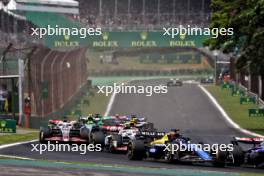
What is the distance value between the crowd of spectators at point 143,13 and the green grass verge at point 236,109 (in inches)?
361

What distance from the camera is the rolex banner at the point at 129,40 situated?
46.3m

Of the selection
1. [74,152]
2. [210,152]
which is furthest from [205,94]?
[210,152]

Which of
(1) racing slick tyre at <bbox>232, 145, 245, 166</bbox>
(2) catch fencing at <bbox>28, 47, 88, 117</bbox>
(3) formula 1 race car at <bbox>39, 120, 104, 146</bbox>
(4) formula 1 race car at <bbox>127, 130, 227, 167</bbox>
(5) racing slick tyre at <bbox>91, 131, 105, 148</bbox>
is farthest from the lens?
(2) catch fencing at <bbox>28, 47, 88, 117</bbox>

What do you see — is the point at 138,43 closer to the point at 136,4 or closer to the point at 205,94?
the point at 205,94

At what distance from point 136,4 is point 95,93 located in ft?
57.1

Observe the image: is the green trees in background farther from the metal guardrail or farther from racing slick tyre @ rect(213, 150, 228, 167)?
racing slick tyre @ rect(213, 150, 228, 167)

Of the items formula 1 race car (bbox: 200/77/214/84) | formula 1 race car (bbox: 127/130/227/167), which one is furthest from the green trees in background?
formula 1 race car (bbox: 127/130/227/167)

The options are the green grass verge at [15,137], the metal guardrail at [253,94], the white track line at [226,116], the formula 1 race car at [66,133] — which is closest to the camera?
the formula 1 race car at [66,133]

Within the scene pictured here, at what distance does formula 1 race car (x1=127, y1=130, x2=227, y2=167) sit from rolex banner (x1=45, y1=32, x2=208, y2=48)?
26055 millimetres

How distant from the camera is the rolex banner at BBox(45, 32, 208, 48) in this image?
4631 centimetres

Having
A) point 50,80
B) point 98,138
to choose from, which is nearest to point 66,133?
point 98,138

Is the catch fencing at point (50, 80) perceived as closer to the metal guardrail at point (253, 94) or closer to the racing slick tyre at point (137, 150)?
the metal guardrail at point (253, 94)

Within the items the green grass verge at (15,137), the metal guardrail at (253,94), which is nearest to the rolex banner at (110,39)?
the metal guardrail at (253,94)

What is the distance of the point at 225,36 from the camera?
35.0 metres
